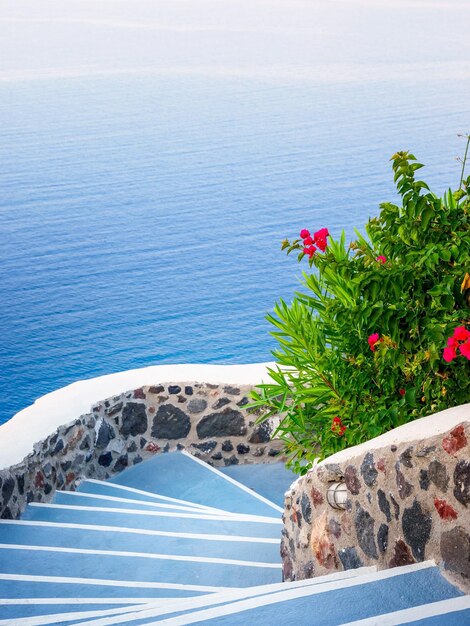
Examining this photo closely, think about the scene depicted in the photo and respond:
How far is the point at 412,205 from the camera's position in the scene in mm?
3074

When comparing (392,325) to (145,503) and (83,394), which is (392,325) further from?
(83,394)

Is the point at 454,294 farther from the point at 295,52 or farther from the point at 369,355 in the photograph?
the point at 295,52

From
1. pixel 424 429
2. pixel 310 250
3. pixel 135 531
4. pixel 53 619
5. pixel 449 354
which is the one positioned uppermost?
pixel 310 250

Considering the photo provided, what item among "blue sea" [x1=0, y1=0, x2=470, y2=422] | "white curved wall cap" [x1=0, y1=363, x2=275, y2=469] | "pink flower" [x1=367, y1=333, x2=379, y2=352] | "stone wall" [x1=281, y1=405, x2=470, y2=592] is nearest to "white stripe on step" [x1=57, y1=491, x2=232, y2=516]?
"white curved wall cap" [x1=0, y1=363, x2=275, y2=469]

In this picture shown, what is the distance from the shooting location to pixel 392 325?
3.12 m

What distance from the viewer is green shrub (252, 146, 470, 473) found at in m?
3.01

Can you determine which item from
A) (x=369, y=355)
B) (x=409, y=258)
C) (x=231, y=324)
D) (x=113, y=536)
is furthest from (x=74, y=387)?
(x=231, y=324)

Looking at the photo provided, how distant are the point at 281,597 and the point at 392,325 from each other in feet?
3.31

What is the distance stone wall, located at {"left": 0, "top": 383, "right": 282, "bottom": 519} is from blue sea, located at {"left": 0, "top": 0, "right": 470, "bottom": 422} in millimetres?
3949

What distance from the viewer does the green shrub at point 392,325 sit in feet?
9.87

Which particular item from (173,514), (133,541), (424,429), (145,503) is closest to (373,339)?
(424,429)

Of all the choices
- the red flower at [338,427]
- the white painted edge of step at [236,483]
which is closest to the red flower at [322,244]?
the red flower at [338,427]

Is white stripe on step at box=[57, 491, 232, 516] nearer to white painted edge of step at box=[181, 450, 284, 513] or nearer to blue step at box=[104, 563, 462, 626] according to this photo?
white painted edge of step at box=[181, 450, 284, 513]

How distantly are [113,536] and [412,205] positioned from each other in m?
2.41
